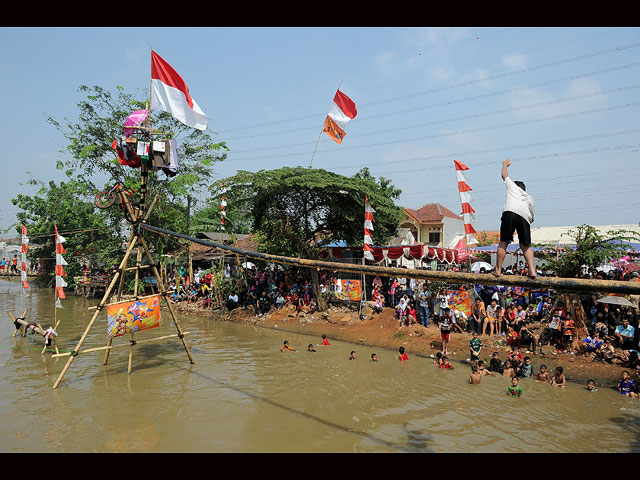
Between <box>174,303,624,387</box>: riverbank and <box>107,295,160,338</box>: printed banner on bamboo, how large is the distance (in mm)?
7556

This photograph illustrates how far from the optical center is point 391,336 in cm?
1692

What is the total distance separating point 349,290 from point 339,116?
26.9 ft

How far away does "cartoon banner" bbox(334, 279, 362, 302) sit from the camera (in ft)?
65.9

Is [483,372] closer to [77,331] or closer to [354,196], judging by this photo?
[354,196]

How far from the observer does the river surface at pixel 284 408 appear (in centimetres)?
827

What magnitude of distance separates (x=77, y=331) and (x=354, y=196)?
13.2 meters

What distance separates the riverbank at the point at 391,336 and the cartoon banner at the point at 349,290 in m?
0.59

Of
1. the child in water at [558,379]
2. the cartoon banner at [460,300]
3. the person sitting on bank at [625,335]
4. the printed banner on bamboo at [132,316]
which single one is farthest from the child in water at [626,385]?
the printed banner on bamboo at [132,316]

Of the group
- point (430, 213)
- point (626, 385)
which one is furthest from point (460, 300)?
point (430, 213)

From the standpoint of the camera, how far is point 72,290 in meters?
34.2

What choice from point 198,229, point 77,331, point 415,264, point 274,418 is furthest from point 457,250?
point 198,229

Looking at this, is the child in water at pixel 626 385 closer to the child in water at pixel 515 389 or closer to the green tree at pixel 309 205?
the child in water at pixel 515 389

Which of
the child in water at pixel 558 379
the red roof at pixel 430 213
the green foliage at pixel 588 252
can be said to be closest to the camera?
the child in water at pixel 558 379

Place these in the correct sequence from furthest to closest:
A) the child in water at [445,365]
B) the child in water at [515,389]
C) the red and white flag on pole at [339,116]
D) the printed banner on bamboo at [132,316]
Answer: the red and white flag on pole at [339,116]
the child in water at [445,365]
the child in water at [515,389]
the printed banner on bamboo at [132,316]
